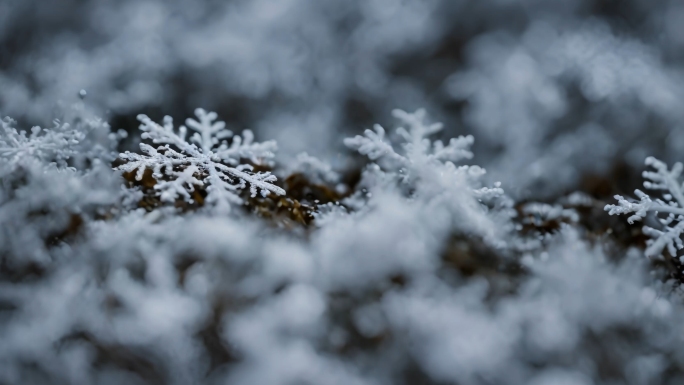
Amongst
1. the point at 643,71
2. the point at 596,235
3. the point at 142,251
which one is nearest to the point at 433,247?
the point at 596,235

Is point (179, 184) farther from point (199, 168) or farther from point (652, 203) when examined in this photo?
point (652, 203)

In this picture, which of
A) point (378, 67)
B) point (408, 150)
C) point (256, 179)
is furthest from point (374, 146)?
point (378, 67)

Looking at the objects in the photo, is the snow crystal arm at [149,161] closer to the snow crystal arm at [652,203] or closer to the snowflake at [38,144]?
the snowflake at [38,144]

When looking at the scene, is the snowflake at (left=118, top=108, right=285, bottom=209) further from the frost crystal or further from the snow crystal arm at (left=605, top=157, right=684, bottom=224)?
the snow crystal arm at (left=605, top=157, right=684, bottom=224)

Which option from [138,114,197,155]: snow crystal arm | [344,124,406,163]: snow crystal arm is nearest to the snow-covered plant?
[344,124,406,163]: snow crystal arm

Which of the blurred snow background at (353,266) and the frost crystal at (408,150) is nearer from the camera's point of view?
the blurred snow background at (353,266)

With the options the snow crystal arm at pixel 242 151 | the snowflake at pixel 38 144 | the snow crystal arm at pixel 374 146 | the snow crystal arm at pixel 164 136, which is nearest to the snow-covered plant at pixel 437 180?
the snow crystal arm at pixel 374 146

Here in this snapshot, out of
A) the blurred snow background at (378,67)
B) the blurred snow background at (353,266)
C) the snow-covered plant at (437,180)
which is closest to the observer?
the blurred snow background at (353,266)

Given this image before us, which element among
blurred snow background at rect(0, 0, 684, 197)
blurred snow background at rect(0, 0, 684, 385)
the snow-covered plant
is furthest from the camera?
blurred snow background at rect(0, 0, 684, 197)

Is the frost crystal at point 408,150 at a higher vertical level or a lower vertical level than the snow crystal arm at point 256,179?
higher
